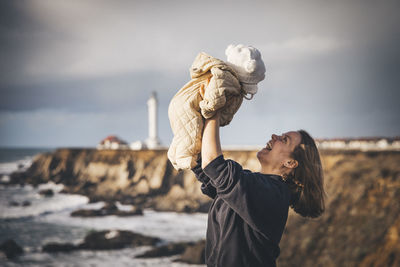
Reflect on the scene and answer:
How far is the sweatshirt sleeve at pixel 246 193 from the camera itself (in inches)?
70.7

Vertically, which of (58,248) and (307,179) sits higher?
(307,179)

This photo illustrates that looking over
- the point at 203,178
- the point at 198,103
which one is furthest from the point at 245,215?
the point at 198,103

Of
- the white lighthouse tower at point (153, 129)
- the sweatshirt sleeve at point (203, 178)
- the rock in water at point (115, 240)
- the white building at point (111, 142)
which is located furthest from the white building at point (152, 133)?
the sweatshirt sleeve at point (203, 178)

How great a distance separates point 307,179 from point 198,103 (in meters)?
0.83

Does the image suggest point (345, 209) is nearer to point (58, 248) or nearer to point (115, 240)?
point (115, 240)

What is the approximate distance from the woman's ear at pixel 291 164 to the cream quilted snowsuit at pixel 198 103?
0.43 m

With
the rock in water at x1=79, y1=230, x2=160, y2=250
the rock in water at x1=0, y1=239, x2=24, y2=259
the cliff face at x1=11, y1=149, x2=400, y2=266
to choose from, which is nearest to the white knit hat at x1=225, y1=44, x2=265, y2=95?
the cliff face at x1=11, y1=149, x2=400, y2=266

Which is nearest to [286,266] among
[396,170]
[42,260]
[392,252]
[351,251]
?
[351,251]

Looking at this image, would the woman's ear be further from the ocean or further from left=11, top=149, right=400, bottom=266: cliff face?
the ocean

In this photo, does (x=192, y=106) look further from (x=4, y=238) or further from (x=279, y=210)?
(x=4, y=238)

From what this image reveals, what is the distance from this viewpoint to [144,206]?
91.5ft

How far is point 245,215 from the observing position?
6.01 ft

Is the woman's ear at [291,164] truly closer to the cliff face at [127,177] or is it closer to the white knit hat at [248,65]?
the white knit hat at [248,65]

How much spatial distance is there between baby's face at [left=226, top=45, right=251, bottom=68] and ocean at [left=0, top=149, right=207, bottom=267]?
12.4 m
